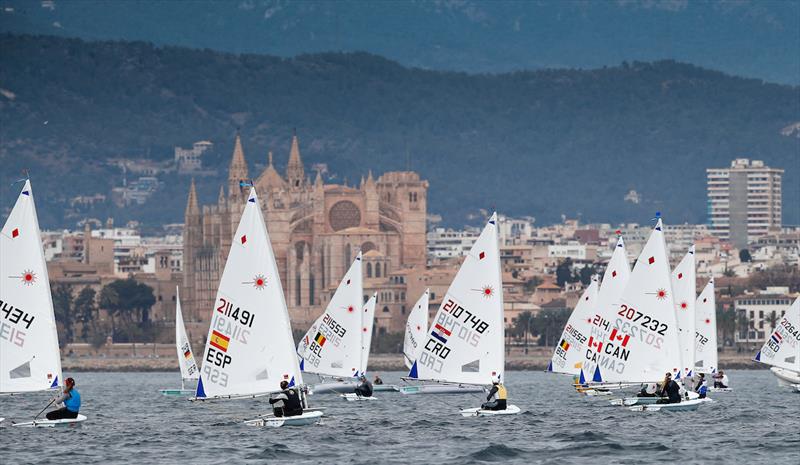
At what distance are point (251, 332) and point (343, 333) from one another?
1848 cm

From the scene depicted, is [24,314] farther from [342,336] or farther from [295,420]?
[342,336]

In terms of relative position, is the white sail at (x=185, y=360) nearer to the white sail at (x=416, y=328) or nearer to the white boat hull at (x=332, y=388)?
the white sail at (x=416, y=328)

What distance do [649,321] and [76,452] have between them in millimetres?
15762

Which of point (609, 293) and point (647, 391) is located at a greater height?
point (609, 293)

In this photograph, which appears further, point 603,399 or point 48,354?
point 603,399

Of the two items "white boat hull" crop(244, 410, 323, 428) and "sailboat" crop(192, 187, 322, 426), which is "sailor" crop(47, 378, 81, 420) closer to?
"sailboat" crop(192, 187, 322, 426)

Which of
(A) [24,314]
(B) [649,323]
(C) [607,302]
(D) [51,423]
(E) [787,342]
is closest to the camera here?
(A) [24,314]

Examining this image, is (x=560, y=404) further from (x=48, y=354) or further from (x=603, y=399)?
(x=48, y=354)

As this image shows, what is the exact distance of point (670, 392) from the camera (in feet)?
Result: 175

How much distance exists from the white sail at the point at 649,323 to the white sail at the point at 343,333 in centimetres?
1195

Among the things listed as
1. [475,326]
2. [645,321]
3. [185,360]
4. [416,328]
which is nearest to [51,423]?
[475,326]

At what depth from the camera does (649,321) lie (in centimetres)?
5359

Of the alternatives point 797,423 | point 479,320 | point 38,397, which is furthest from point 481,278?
point 38,397

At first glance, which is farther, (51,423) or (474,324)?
(474,324)
